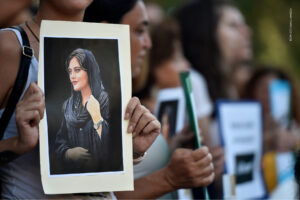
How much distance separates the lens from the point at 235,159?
3406 mm

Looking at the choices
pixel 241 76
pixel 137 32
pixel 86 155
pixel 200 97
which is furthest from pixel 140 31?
pixel 241 76

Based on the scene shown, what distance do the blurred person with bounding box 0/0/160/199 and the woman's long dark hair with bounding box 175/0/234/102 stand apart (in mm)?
2779

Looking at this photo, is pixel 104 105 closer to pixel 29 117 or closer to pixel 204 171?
pixel 29 117

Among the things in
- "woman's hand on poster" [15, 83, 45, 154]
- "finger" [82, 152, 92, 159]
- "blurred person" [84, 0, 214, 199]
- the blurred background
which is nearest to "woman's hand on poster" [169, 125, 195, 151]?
"blurred person" [84, 0, 214, 199]

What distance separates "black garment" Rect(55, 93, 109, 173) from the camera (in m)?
1.54

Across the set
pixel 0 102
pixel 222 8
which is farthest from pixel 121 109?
pixel 222 8

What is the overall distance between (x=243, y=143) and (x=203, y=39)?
1220 mm

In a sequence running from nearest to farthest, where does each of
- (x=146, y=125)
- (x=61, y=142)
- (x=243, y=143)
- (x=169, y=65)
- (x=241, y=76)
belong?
(x=61, y=142), (x=146, y=125), (x=243, y=143), (x=169, y=65), (x=241, y=76)

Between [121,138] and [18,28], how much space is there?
399 millimetres

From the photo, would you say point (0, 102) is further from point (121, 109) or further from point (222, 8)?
point (222, 8)

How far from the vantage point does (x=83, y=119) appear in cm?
158

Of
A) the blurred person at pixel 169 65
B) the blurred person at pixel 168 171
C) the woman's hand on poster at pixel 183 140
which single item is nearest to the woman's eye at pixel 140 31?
the blurred person at pixel 168 171

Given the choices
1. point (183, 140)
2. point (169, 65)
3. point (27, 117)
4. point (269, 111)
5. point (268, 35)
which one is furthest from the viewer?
point (268, 35)

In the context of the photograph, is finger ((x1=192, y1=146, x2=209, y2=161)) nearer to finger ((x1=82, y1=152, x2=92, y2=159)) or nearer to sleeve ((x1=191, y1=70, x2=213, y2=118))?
finger ((x1=82, y1=152, x2=92, y2=159))
